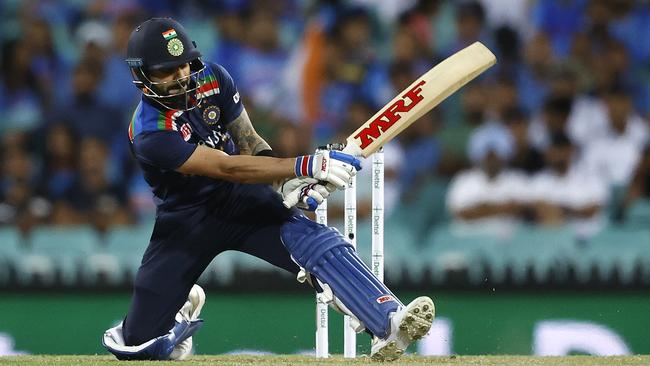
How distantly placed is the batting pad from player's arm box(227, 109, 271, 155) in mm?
511

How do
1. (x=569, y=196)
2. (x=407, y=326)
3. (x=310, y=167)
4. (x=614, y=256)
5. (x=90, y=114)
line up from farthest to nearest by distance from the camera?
(x=90, y=114) < (x=569, y=196) < (x=614, y=256) < (x=310, y=167) < (x=407, y=326)

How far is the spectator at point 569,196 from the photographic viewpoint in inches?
270

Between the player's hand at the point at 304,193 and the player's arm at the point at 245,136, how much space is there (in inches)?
14.5

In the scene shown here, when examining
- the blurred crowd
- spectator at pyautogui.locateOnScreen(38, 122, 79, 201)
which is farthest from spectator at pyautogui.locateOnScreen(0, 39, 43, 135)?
spectator at pyautogui.locateOnScreen(38, 122, 79, 201)

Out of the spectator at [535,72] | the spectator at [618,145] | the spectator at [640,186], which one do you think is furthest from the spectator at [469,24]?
the spectator at [640,186]

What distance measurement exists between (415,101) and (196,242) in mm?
1041

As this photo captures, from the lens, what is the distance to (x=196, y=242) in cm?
469

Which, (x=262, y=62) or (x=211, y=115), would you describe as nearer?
(x=211, y=115)

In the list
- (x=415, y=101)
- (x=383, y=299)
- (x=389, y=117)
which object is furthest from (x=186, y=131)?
(x=383, y=299)

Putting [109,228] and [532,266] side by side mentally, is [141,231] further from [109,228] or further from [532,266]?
[532,266]

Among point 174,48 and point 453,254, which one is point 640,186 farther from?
point 174,48

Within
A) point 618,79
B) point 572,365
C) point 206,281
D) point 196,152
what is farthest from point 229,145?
point 618,79

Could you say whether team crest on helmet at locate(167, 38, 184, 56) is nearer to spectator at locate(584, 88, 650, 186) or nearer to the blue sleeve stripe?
the blue sleeve stripe

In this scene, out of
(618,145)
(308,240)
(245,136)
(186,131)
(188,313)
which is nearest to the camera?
(308,240)
